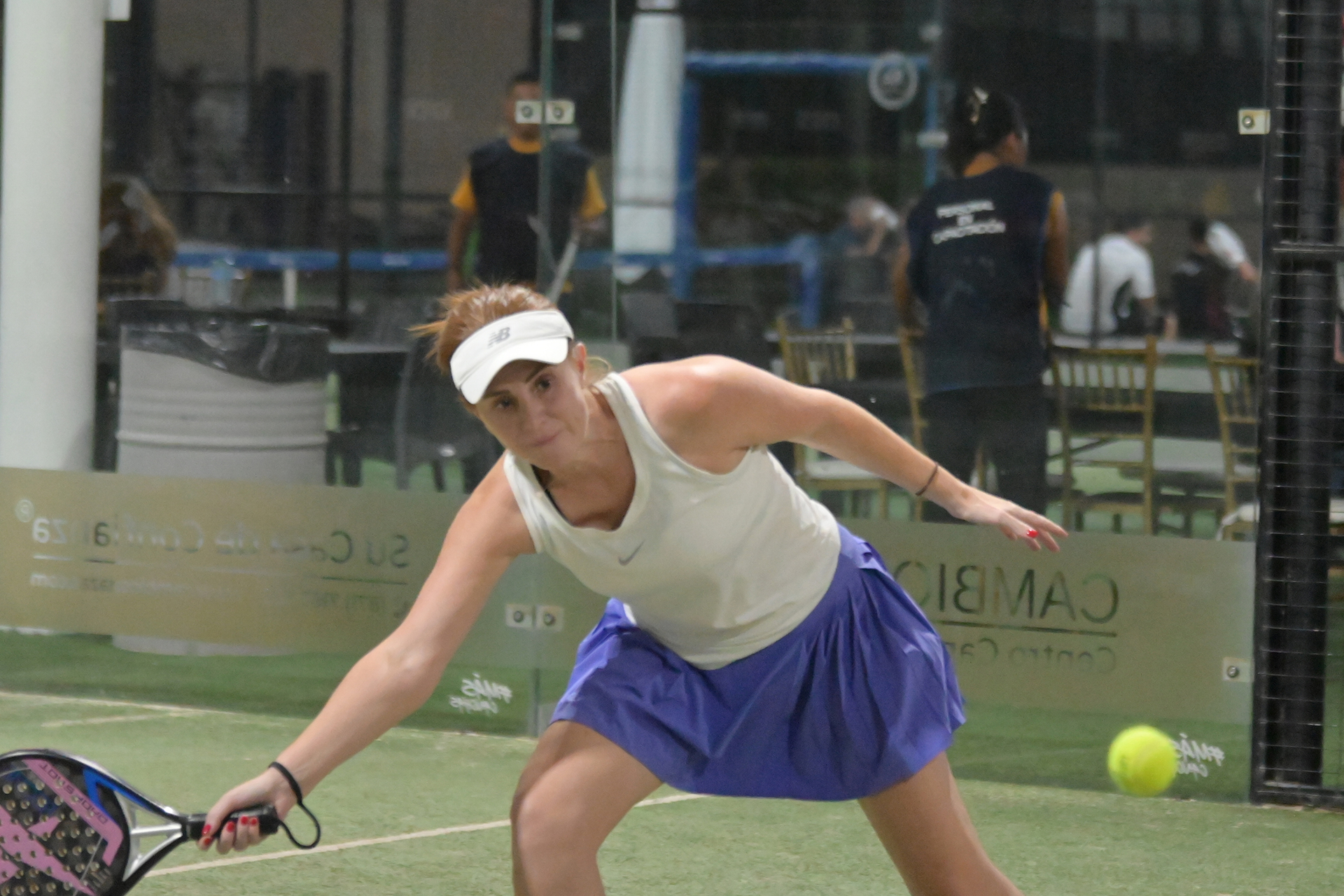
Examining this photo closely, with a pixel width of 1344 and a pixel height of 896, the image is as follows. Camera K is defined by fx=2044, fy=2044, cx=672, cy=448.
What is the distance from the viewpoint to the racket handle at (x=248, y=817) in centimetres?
296

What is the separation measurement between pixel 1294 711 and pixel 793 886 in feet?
5.56

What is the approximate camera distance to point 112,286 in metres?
6.97

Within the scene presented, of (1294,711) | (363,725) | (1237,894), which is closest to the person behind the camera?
(363,725)

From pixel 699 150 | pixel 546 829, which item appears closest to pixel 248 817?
pixel 546 829

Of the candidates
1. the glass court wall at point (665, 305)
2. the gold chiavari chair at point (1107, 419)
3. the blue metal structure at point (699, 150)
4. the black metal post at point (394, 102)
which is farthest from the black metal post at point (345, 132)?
the gold chiavari chair at point (1107, 419)

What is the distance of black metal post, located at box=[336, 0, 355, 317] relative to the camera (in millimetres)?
6570

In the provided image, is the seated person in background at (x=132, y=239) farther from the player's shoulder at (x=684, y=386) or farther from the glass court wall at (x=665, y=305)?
the player's shoulder at (x=684, y=386)

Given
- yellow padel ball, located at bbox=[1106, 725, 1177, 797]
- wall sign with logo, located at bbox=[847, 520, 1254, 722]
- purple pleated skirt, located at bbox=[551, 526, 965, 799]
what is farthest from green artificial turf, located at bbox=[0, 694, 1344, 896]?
purple pleated skirt, located at bbox=[551, 526, 965, 799]

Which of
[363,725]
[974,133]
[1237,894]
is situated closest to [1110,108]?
[974,133]

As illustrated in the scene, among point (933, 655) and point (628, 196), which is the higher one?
point (628, 196)

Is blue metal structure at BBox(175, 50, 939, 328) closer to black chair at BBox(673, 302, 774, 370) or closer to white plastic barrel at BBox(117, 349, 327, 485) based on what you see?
black chair at BBox(673, 302, 774, 370)

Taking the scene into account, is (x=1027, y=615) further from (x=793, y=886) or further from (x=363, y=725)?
(x=363, y=725)

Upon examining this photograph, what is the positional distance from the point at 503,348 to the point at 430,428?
139 inches

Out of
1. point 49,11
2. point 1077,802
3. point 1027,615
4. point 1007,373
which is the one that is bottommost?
point 1077,802
